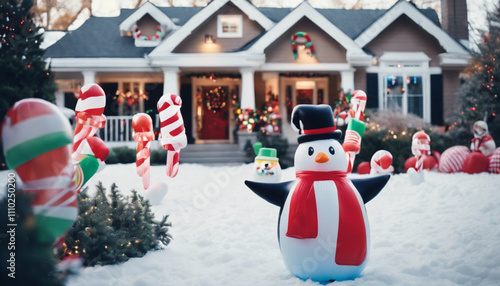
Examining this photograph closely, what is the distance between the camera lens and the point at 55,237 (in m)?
1.93

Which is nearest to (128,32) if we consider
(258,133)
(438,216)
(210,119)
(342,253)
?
(210,119)

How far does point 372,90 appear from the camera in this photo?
14516 millimetres

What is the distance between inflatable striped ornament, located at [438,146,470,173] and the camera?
9.45 metres

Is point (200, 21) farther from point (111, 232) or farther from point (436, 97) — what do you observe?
point (111, 232)

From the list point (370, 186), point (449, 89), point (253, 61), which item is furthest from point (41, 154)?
point (449, 89)

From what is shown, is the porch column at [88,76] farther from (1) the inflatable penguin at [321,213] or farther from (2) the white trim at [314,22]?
(1) the inflatable penguin at [321,213]

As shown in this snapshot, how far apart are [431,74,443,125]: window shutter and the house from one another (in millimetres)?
36

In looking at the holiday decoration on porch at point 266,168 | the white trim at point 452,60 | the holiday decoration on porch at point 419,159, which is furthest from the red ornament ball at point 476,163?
the white trim at point 452,60

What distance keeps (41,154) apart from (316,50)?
12791 millimetres

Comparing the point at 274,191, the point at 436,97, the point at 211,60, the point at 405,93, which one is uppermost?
the point at 211,60

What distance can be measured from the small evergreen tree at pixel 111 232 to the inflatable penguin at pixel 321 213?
55.2 inches

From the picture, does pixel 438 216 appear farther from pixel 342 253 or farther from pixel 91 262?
pixel 91 262

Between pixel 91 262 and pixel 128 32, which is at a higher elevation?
pixel 128 32

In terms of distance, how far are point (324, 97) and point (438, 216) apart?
10.4m
